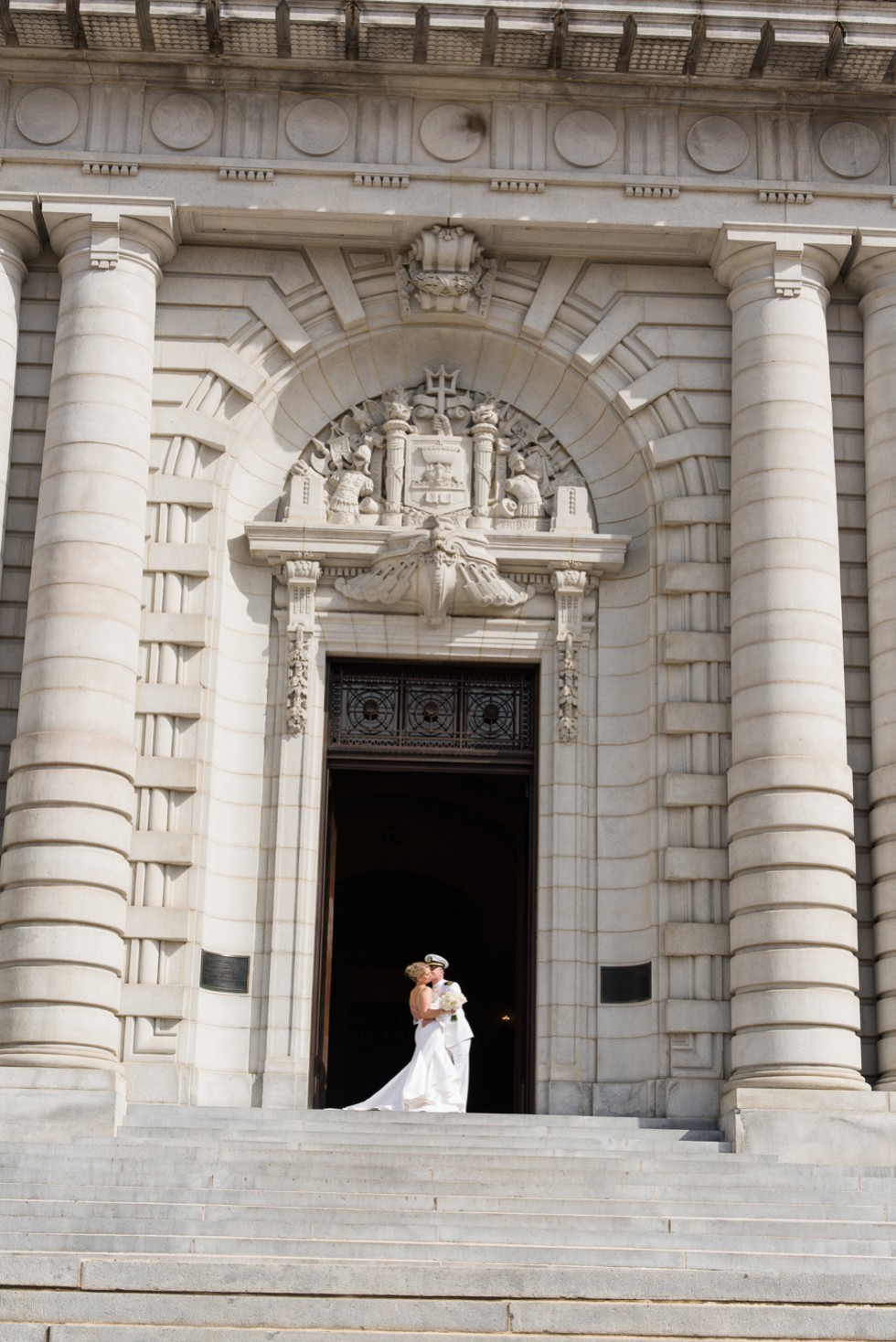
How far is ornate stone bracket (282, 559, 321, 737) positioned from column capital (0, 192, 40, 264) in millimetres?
4580

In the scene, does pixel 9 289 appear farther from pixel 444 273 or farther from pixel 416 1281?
pixel 416 1281

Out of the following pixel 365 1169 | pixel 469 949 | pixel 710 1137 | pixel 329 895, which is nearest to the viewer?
pixel 365 1169

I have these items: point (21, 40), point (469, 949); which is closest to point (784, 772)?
point (21, 40)

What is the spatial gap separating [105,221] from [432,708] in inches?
256

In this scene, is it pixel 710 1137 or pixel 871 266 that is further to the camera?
pixel 871 266

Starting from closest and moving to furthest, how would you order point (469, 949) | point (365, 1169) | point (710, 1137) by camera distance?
point (365, 1169) → point (710, 1137) → point (469, 949)

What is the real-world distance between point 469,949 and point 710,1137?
14.1m

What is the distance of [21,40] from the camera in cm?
2239

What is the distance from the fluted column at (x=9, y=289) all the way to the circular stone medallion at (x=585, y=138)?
5.97 m

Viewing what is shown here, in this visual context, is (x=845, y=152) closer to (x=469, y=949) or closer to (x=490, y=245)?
(x=490, y=245)

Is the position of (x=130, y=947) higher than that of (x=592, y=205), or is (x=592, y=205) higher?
(x=592, y=205)

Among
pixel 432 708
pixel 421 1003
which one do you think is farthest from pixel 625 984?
pixel 432 708

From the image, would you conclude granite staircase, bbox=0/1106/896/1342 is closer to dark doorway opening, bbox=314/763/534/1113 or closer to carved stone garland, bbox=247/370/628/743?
carved stone garland, bbox=247/370/628/743

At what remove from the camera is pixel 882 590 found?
21.7 meters
